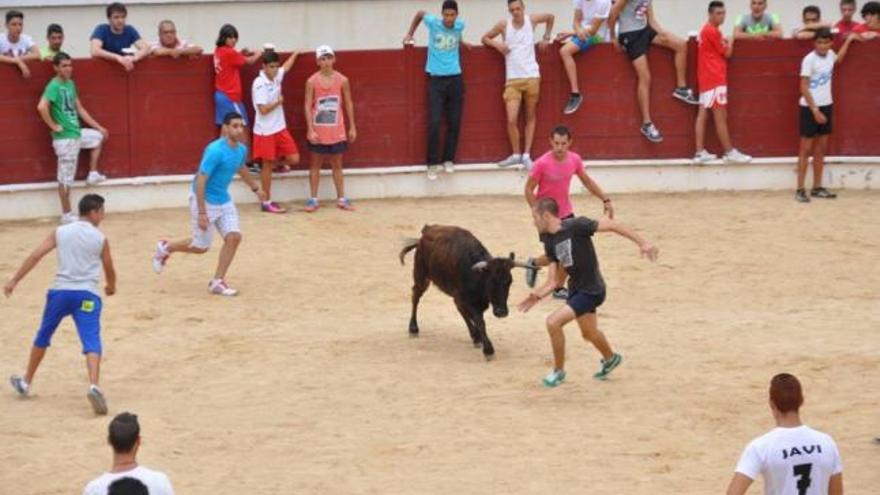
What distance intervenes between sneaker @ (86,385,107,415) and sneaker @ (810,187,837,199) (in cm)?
976

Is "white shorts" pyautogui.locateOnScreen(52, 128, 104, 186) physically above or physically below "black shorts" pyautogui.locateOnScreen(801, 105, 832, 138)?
below

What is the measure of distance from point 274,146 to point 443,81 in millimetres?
1896

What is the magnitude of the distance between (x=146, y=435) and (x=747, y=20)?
427 inches

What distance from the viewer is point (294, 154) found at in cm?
1923

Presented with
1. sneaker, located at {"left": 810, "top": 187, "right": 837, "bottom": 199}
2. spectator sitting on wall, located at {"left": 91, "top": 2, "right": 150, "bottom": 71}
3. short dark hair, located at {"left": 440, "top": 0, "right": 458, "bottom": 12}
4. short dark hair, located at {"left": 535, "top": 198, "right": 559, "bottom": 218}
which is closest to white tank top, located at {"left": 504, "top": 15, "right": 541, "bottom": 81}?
short dark hair, located at {"left": 440, "top": 0, "right": 458, "bottom": 12}

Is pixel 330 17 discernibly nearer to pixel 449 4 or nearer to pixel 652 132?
pixel 449 4

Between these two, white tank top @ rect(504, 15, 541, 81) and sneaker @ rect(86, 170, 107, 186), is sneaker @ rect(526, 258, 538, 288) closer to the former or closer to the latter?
white tank top @ rect(504, 15, 541, 81)

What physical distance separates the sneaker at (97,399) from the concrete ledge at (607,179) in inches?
301

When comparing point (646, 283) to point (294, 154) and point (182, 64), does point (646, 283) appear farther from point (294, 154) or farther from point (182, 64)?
point (182, 64)

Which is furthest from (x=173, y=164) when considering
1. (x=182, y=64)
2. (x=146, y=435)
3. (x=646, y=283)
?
(x=146, y=435)

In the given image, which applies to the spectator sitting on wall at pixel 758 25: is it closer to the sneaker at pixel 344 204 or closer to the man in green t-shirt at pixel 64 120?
the sneaker at pixel 344 204

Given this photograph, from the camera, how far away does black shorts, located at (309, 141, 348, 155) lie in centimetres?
1906

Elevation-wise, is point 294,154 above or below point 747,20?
below

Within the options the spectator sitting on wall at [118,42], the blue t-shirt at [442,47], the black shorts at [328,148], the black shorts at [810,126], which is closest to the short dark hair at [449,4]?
the blue t-shirt at [442,47]
